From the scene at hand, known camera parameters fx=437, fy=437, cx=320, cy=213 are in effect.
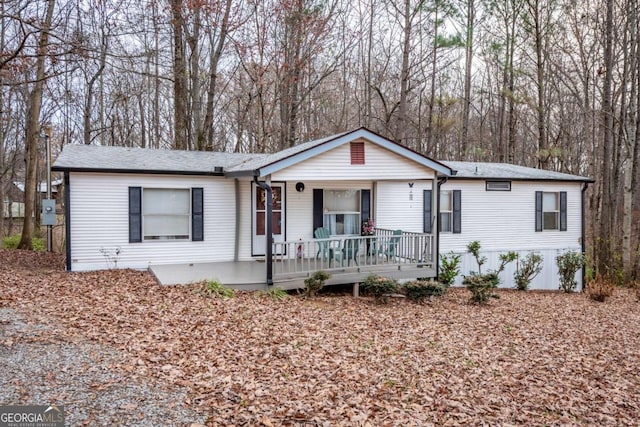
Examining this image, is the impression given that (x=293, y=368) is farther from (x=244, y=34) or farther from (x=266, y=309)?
(x=244, y=34)

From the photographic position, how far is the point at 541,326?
323 inches

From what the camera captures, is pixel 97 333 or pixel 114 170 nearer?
pixel 97 333

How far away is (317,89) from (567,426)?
19.5 metres

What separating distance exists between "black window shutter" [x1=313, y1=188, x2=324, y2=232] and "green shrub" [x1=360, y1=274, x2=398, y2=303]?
113 inches

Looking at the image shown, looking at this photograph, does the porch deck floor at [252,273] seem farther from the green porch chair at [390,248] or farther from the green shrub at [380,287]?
the green shrub at [380,287]

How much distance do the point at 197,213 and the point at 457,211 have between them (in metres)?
7.70

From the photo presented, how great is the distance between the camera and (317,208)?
11.9 meters

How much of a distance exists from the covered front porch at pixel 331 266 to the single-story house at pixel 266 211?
0.03m

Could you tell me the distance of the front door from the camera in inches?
450

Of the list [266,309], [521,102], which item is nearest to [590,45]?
[521,102]

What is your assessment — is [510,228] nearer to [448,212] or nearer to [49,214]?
[448,212]

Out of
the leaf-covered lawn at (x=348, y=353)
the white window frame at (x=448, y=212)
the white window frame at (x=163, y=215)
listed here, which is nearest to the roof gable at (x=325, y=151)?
the white window frame at (x=163, y=215)

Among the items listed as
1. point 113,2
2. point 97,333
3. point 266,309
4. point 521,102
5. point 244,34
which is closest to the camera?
point 97,333

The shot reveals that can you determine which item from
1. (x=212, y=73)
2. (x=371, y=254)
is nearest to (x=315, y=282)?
(x=371, y=254)
